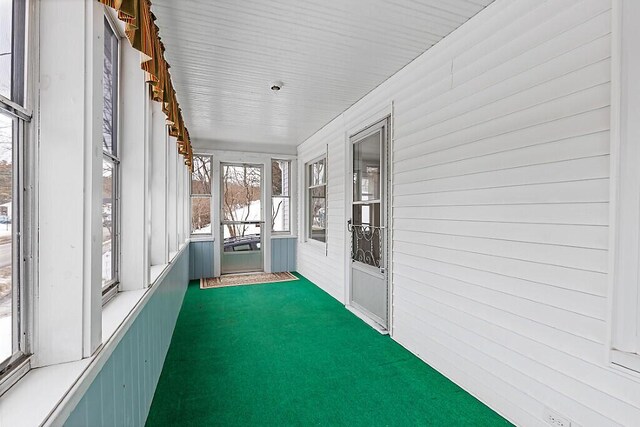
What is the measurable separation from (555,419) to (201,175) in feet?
19.1

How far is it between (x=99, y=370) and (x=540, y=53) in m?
2.64

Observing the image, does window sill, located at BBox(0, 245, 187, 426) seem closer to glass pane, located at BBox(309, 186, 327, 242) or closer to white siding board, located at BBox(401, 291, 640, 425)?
white siding board, located at BBox(401, 291, 640, 425)

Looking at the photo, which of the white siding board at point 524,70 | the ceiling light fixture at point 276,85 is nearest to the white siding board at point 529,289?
the white siding board at point 524,70

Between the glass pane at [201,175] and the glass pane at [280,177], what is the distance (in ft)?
4.08

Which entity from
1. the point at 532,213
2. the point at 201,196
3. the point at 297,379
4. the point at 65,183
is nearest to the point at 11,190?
the point at 65,183

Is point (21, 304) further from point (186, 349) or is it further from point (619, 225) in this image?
point (619, 225)

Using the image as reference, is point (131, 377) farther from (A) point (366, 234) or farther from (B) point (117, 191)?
(A) point (366, 234)

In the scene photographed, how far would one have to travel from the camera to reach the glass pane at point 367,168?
3578mm

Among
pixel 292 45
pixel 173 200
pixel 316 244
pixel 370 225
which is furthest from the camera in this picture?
pixel 316 244

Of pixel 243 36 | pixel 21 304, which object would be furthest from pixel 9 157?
pixel 243 36

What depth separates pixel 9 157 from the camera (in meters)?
1.00

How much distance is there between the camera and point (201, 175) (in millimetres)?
5957

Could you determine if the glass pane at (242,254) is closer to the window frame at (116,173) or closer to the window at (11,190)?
the window frame at (116,173)

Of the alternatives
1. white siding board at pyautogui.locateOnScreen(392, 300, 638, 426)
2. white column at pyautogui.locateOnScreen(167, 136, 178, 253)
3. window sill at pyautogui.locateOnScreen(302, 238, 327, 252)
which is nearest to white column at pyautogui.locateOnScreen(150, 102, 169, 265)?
white column at pyautogui.locateOnScreen(167, 136, 178, 253)
